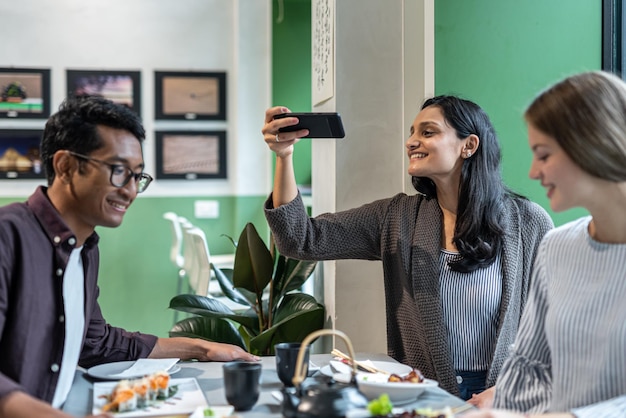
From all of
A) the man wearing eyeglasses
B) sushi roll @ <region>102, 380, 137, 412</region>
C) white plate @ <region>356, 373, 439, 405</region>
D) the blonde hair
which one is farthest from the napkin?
the blonde hair

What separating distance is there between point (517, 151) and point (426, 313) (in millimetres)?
910

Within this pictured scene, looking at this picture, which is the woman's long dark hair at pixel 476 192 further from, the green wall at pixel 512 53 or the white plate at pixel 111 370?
the white plate at pixel 111 370

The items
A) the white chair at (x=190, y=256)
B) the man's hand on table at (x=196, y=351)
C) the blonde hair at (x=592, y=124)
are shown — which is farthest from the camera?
the white chair at (x=190, y=256)

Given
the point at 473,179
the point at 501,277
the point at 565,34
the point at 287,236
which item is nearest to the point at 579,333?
the point at 501,277

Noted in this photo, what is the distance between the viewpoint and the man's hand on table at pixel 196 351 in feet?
6.30

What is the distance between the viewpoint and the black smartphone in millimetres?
2180

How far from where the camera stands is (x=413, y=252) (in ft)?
7.27

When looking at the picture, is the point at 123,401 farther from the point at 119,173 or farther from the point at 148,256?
the point at 148,256

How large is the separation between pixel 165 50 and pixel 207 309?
3374 mm

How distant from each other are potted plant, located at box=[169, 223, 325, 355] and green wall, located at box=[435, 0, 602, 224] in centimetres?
90

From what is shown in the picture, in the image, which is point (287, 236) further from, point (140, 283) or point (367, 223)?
point (140, 283)

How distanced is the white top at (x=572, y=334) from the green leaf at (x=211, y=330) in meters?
1.50

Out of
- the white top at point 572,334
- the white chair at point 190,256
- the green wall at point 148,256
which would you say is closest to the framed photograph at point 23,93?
the green wall at point 148,256

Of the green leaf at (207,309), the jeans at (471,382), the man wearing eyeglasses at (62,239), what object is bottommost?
the jeans at (471,382)
